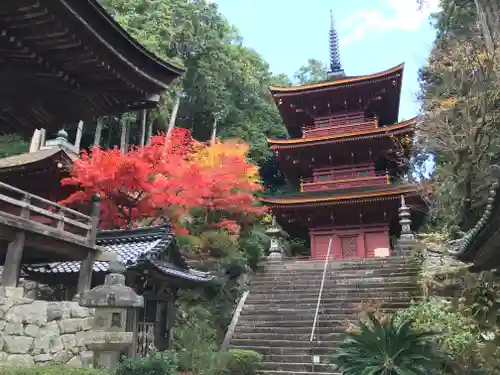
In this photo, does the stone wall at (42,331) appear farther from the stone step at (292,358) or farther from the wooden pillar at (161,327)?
the stone step at (292,358)

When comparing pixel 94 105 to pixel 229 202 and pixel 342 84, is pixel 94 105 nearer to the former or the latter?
pixel 229 202

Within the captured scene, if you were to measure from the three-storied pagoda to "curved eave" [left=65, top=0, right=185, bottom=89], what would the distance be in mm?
14162

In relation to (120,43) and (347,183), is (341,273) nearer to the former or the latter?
(347,183)

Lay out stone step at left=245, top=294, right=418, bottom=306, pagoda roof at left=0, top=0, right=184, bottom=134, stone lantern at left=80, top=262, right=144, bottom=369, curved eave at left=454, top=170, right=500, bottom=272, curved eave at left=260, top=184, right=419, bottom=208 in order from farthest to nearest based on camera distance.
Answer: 1. curved eave at left=260, top=184, right=419, bottom=208
2. stone step at left=245, top=294, right=418, bottom=306
3. stone lantern at left=80, top=262, right=144, bottom=369
4. curved eave at left=454, top=170, right=500, bottom=272
5. pagoda roof at left=0, top=0, right=184, bottom=134

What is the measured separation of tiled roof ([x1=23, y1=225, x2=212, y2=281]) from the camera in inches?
388

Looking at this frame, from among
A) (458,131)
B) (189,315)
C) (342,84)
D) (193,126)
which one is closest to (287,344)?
(189,315)

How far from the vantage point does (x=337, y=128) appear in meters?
20.5

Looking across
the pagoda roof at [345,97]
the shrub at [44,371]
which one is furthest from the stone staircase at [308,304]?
the pagoda roof at [345,97]

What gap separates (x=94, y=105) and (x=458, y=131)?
11.2 metres

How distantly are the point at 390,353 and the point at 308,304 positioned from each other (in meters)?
7.04

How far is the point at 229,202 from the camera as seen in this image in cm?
1867

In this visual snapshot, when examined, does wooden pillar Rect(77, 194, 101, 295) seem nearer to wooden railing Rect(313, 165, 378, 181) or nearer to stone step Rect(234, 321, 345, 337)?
stone step Rect(234, 321, 345, 337)

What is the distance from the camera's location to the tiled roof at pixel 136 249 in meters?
9.85

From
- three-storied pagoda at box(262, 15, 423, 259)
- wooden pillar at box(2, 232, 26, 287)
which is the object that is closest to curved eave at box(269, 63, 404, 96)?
three-storied pagoda at box(262, 15, 423, 259)
